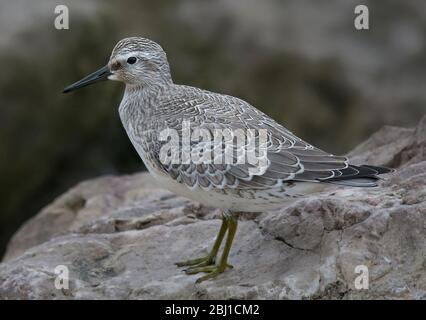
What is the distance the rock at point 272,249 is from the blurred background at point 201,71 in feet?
12.1

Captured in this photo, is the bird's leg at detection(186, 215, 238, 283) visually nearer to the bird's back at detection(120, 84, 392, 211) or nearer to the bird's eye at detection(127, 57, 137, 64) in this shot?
the bird's back at detection(120, 84, 392, 211)

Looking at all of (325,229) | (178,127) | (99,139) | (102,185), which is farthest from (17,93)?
(325,229)

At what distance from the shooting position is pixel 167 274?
7980 millimetres

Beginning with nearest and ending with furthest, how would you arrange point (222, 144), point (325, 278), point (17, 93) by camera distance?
point (325, 278) < point (222, 144) < point (17, 93)

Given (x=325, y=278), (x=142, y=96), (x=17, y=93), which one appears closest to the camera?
(x=325, y=278)

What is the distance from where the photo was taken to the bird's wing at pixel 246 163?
7375 mm

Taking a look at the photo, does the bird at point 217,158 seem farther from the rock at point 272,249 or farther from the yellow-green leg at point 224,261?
the rock at point 272,249

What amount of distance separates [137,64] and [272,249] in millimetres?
2255

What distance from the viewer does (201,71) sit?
559 inches

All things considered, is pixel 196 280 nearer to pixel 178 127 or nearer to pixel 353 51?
pixel 178 127

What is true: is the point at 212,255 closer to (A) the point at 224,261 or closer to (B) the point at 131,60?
(A) the point at 224,261

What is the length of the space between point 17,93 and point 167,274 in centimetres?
587

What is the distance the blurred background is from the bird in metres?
4.71

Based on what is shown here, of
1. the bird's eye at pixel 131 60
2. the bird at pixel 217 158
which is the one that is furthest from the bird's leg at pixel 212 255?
the bird's eye at pixel 131 60
